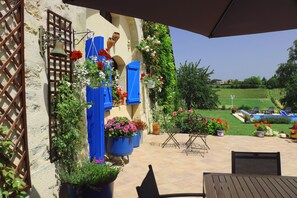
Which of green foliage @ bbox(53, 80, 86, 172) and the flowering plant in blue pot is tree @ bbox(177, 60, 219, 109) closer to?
the flowering plant in blue pot

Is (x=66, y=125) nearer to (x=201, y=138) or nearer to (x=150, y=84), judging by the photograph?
(x=201, y=138)

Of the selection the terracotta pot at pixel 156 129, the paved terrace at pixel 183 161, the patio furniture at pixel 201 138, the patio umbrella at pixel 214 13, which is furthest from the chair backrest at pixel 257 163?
the terracotta pot at pixel 156 129

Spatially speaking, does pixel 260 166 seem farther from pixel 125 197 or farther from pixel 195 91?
pixel 195 91

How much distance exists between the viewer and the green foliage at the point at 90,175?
114 inches

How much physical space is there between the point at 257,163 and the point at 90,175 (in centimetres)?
192

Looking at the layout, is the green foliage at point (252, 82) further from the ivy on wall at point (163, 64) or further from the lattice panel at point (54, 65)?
the lattice panel at point (54, 65)

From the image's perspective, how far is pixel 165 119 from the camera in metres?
8.95

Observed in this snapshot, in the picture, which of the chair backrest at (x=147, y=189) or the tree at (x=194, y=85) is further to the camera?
the tree at (x=194, y=85)

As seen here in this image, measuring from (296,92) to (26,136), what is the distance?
85.5 feet

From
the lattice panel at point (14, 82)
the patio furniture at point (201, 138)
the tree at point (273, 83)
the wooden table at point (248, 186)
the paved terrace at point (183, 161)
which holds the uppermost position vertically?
the tree at point (273, 83)

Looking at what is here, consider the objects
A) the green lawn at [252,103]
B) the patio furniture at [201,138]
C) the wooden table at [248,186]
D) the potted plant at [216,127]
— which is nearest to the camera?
the wooden table at [248,186]

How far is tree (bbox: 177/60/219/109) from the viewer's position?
50.5ft

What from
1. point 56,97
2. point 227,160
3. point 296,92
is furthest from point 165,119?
point 296,92

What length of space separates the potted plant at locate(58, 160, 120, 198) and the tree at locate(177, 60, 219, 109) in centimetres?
1245
